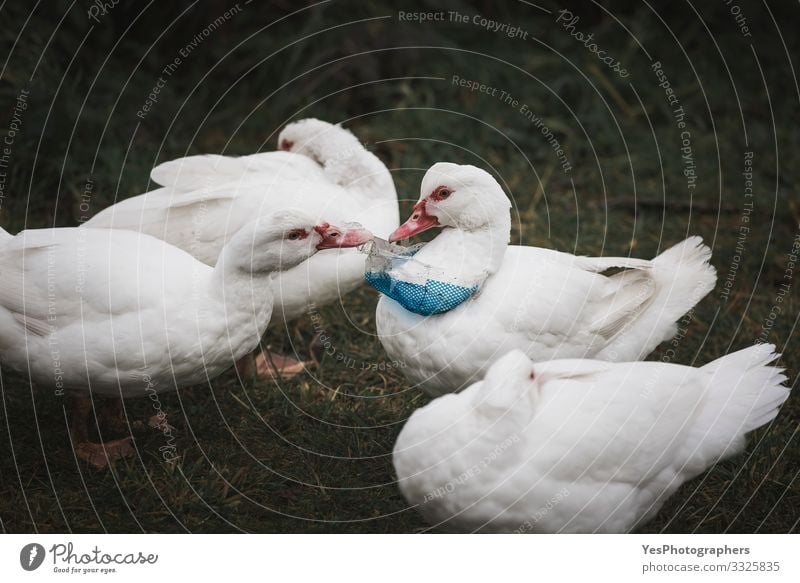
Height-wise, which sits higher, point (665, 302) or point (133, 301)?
point (133, 301)

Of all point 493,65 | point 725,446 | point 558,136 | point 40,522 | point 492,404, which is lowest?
point 40,522

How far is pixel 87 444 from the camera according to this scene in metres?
4.11

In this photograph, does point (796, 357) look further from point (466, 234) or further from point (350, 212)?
point (350, 212)

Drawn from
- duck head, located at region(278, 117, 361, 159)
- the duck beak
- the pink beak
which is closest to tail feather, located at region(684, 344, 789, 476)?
the duck beak

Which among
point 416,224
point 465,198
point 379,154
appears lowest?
point 416,224

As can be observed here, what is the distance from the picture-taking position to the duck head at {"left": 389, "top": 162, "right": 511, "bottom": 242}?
12.3 ft

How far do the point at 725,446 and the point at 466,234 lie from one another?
139cm

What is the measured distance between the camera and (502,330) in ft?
12.0

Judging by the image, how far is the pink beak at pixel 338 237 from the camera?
3795mm

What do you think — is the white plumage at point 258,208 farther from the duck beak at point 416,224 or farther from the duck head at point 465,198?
the duck head at point 465,198

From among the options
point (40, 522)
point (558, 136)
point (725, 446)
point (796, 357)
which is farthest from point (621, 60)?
point (40, 522)
